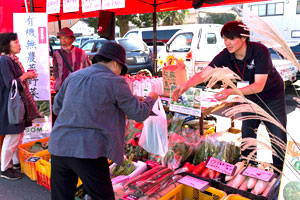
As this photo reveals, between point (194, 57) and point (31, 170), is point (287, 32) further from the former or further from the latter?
point (31, 170)

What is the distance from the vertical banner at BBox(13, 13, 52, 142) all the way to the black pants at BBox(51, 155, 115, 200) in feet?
7.21

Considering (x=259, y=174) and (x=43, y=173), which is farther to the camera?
(x=43, y=173)

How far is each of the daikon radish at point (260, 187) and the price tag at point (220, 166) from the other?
0.78 feet

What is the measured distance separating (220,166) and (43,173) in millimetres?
1992

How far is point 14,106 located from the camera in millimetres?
3281

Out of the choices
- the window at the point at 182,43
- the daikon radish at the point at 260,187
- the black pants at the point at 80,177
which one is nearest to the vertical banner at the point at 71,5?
the black pants at the point at 80,177

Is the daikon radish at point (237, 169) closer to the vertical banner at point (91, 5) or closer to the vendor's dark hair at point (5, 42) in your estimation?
the vertical banner at point (91, 5)

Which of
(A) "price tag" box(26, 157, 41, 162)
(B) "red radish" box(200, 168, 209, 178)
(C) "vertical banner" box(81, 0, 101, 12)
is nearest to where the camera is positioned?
(B) "red radish" box(200, 168, 209, 178)

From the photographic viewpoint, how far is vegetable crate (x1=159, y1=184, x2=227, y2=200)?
231 centimetres

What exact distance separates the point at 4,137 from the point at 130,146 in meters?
1.65

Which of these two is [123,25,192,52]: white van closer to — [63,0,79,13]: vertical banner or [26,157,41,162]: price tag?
[63,0,79,13]: vertical banner

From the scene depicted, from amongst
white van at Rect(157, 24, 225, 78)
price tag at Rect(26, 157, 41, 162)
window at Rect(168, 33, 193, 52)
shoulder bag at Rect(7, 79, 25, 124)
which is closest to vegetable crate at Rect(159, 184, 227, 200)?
price tag at Rect(26, 157, 41, 162)

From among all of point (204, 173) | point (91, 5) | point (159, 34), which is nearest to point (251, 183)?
point (204, 173)

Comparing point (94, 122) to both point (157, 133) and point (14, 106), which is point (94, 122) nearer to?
point (157, 133)
